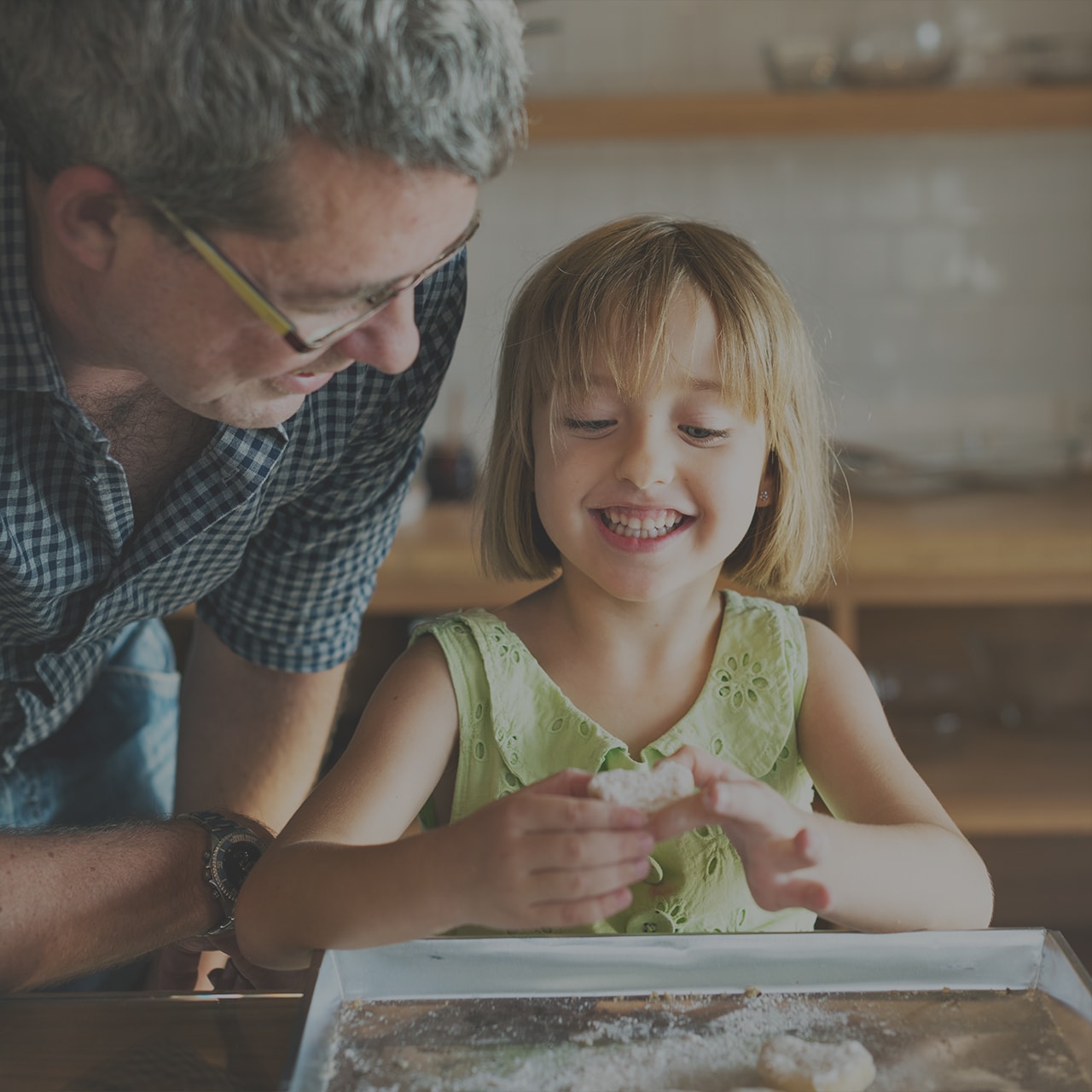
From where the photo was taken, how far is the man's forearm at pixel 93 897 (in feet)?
3.55

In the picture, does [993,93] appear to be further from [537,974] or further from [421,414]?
[537,974]

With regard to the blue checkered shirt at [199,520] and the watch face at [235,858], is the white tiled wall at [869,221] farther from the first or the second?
the watch face at [235,858]

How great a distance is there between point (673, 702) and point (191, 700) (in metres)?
0.70

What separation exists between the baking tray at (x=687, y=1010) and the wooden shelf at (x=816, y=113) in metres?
2.23

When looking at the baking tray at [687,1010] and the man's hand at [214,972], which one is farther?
the man's hand at [214,972]

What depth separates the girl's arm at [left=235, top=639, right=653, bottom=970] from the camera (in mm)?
853

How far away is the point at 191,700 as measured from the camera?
167 centimetres

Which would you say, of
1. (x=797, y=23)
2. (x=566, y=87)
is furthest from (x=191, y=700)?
(x=797, y=23)

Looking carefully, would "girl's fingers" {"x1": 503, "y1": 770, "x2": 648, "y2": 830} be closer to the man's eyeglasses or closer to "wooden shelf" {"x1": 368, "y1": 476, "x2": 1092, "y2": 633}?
the man's eyeglasses

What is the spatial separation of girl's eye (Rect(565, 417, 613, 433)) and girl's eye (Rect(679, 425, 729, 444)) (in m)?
0.07

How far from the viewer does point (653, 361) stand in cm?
116

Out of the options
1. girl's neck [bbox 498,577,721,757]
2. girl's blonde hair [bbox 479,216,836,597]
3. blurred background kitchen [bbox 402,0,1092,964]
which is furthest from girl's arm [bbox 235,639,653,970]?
blurred background kitchen [bbox 402,0,1092,964]

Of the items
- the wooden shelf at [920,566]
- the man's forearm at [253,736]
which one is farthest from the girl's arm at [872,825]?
the wooden shelf at [920,566]

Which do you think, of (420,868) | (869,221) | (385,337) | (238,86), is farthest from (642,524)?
(869,221)
